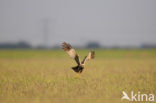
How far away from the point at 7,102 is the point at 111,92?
3297 millimetres

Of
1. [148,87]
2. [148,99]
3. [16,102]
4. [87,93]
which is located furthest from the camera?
[148,87]

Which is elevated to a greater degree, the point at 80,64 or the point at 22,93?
the point at 80,64

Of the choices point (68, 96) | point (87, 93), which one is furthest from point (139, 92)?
point (68, 96)

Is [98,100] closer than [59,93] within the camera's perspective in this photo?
Yes

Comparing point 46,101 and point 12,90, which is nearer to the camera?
point 46,101

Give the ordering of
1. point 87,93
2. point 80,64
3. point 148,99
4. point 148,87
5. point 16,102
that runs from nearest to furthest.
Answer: point 16,102 → point 148,99 → point 87,93 → point 148,87 → point 80,64

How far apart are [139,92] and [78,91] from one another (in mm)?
1883

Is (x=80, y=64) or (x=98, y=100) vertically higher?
(x=80, y=64)

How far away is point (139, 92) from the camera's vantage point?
10156mm

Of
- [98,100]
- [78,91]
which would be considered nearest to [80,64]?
[78,91]

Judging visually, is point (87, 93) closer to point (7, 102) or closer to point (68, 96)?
point (68, 96)

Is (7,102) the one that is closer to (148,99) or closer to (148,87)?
(148,99)

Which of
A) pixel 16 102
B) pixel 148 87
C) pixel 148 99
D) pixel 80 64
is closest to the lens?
pixel 16 102

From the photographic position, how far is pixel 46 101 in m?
8.16
